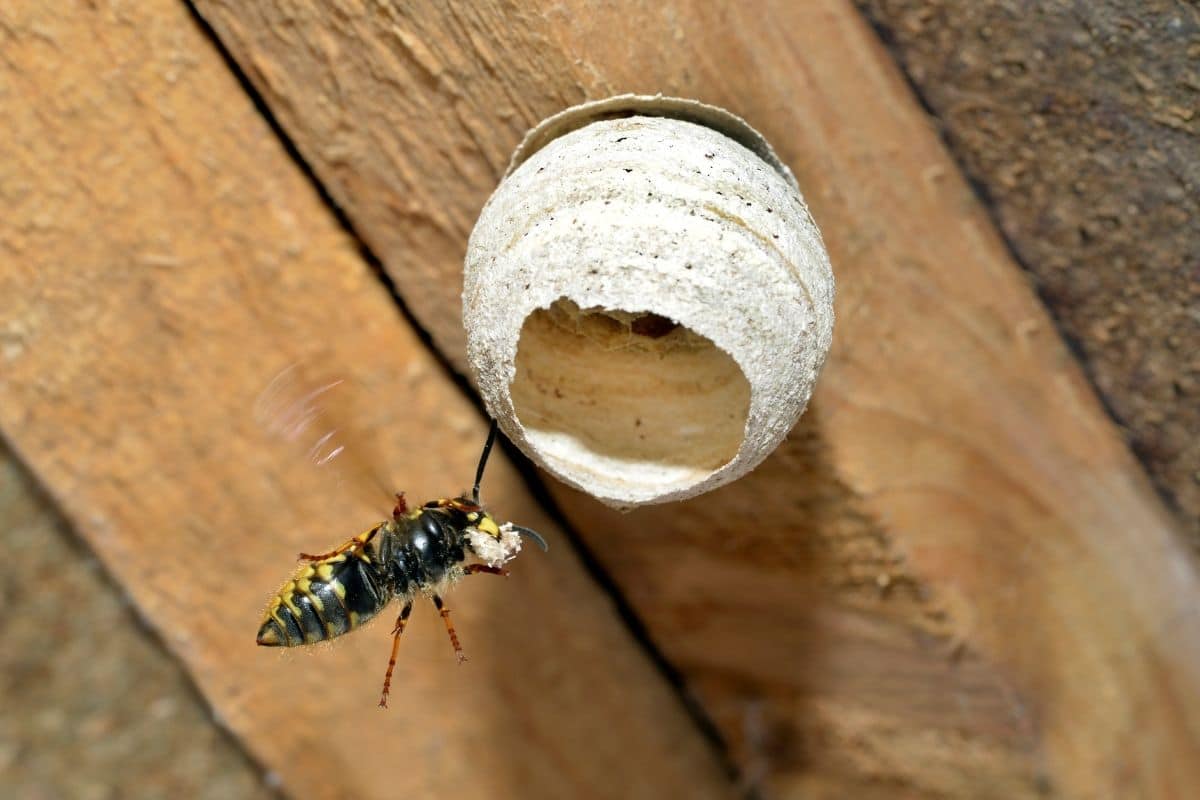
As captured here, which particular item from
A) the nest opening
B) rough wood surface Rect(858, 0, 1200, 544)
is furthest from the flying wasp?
rough wood surface Rect(858, 0, 1200, 544)

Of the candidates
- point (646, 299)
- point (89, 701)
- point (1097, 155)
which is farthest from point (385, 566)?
point (89, 701)

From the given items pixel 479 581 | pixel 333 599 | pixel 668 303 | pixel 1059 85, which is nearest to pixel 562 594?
pixel 479 581

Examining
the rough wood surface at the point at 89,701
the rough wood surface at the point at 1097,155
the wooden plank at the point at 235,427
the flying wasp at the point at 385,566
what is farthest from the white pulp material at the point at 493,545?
the rough wood surface at the point at 89,701

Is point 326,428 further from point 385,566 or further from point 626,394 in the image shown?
point 626,394

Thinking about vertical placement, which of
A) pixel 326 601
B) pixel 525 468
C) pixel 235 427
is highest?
pixel 235 427

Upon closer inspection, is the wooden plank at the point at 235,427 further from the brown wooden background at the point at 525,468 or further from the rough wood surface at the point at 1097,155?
the rough wood surface at the point at 1097,155

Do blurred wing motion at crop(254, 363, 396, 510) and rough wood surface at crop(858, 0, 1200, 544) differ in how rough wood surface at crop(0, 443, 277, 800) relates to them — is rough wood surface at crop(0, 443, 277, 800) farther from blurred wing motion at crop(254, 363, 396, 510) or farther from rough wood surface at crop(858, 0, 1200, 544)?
rough wood surface at crop(858, 0, 1200, 544)

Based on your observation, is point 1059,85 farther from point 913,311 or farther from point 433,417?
point 433,417
